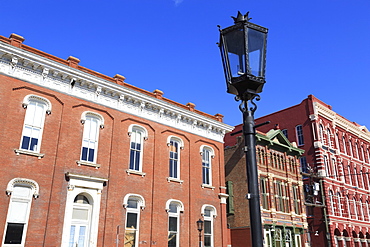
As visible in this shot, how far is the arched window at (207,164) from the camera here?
24.9 m

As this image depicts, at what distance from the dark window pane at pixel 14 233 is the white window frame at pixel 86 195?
6.69 ft

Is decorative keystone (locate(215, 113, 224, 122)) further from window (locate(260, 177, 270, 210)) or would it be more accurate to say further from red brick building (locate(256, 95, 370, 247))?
red brick building (locate(256, 95, 370, 247))

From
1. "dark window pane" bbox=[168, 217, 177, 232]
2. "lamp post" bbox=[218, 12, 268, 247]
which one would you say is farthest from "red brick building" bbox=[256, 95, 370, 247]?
"lamp post" bbox=[218, 12, 268, 247]

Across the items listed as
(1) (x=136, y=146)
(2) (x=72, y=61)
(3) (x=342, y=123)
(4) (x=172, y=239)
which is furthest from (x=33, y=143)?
(3) (x=342, y=123)

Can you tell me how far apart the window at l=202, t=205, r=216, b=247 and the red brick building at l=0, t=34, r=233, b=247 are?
0.07 m

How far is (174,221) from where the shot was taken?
21.9 m

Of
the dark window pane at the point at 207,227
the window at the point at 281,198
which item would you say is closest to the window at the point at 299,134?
the window at the point at 281,198

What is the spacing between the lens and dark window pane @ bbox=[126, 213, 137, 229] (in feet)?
64.4

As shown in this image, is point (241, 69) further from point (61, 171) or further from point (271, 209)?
point (271, 209)

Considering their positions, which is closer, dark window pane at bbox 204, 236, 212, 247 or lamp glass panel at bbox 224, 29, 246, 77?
lamp glass panel at bbox 224, 29, 246, 77

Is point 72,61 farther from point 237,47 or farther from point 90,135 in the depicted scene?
point 237,47

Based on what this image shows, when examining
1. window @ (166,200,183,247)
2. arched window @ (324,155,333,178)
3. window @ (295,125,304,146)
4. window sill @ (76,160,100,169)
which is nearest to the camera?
window sill @ (76,160,100,169)

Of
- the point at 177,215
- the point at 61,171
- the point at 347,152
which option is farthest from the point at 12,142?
the point at 347,152

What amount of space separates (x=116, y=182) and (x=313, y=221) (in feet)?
80.8
